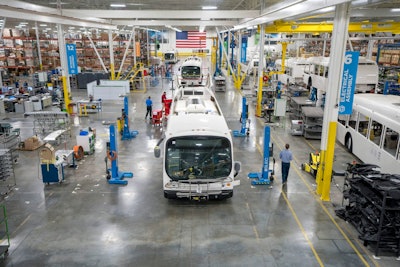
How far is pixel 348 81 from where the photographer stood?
9.84 m

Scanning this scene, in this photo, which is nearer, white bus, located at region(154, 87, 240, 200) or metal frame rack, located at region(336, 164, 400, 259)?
metal frame rack, located at region(336, 164, 400, 259)

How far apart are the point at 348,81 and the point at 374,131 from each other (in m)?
3.84

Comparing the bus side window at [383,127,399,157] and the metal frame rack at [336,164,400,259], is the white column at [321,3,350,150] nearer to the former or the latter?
the metal frame rack at [336,164,400,259]

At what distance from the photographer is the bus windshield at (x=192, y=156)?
9781 mm

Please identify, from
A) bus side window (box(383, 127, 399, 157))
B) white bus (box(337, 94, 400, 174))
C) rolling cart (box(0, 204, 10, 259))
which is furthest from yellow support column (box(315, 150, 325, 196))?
rolling cart (box(0, 204, 10, 259))

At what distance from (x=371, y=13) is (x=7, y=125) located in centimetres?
1859

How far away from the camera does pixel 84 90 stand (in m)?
32.6

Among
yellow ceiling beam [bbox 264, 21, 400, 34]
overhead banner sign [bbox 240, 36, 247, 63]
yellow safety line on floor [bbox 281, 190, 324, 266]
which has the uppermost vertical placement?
yellow ceiling beam [bbox 264, 21, 400, 34]

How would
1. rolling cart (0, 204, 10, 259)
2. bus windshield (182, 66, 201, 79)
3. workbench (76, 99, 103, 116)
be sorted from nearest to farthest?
rolling cart (0, 204, 10, 259), workbench (76, 99, 103, 116), bus windshield (182, 66, 201, 79)

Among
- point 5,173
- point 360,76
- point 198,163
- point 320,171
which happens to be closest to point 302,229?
point 320,171

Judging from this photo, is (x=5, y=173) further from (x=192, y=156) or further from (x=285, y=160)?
(x=285, y=160)

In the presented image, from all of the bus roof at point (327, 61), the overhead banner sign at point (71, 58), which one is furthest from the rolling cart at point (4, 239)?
the bus roof at point (327, 61)

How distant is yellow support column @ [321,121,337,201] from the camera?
10.1 metres

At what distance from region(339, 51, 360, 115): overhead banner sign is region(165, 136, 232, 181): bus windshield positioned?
3.75 m
